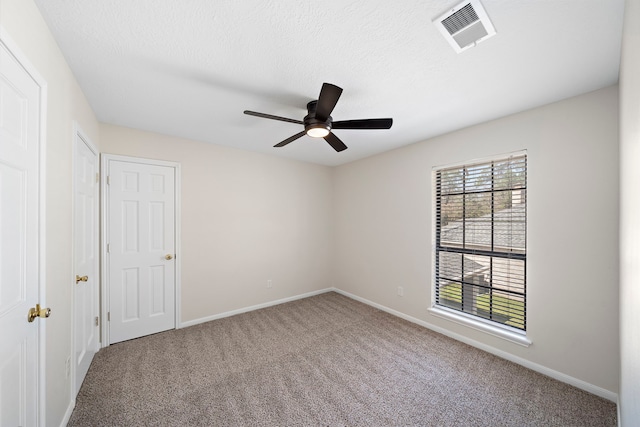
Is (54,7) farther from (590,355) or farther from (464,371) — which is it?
(590,355)

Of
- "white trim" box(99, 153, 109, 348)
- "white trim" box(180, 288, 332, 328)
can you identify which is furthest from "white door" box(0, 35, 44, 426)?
"white trim" box(180, 288, 332, 328)

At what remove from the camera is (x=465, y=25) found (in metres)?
1.36

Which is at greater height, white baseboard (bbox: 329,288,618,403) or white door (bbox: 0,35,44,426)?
white door (bbox: 0,35,44,426)

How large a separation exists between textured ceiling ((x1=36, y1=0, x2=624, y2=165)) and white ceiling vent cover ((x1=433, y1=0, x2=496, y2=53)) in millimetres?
36

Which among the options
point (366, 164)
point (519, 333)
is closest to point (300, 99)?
point (366, 164)

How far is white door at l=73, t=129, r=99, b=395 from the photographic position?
6.58 feet

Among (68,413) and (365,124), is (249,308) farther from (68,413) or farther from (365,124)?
(365,124)

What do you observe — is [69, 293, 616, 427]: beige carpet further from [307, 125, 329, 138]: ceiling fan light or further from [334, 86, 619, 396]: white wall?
[307, 125, 329, 138]: ceiling fan light

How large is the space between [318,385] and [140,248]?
2541 millimetres

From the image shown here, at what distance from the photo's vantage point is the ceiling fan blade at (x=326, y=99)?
1.60m

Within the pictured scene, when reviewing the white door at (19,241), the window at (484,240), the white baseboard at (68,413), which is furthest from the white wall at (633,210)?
the white baseboard at (68,413)

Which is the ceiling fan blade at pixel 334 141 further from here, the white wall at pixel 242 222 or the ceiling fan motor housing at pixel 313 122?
the white wall at pixel 242 222

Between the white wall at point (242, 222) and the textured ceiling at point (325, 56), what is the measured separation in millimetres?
870

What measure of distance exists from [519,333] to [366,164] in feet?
9.45
